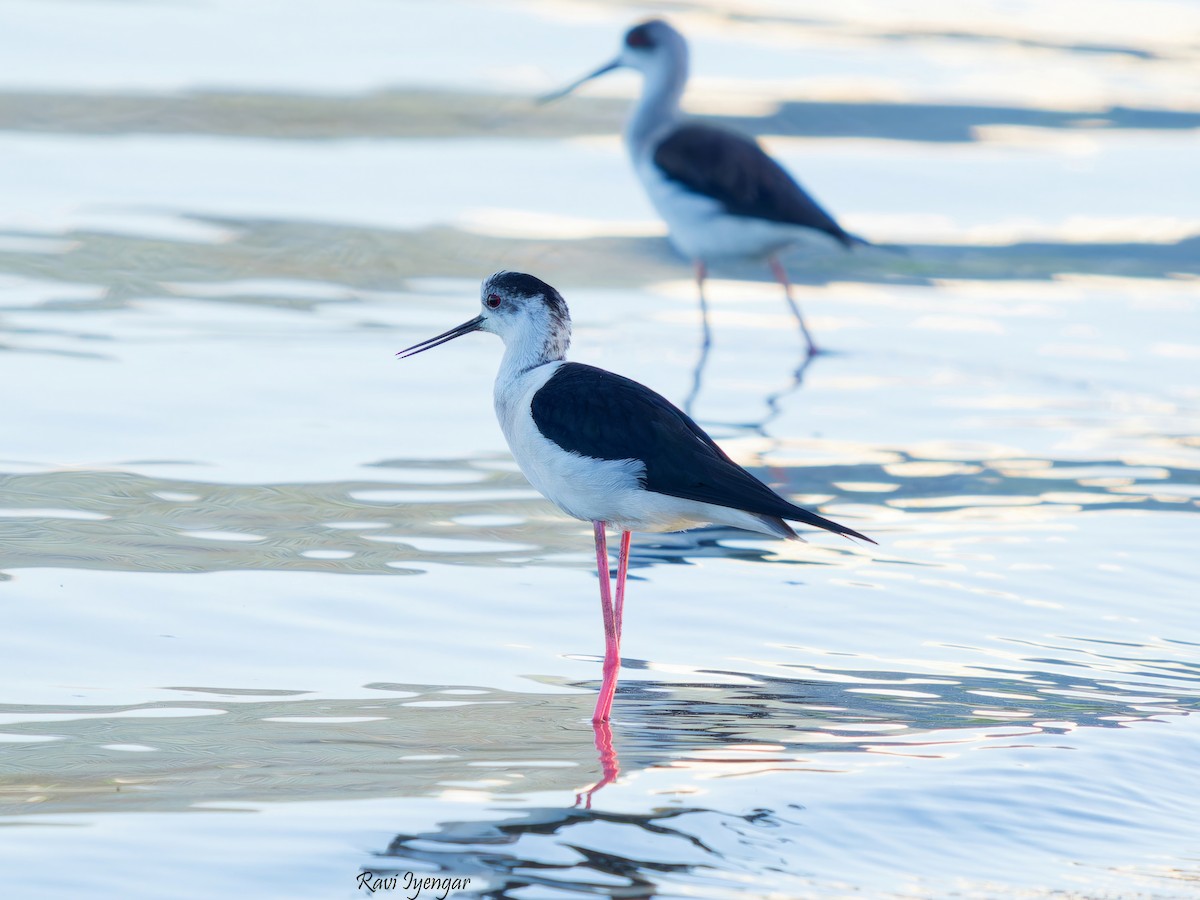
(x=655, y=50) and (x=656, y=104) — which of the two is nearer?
(x=656, y=104)

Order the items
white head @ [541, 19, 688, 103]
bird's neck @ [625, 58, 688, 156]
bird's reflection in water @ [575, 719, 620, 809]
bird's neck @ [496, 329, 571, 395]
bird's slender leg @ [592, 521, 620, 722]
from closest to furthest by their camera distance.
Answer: bird's reflection in water @ [575, 719, 620, 809]
bird's slender leg @ [592, 521, 620, 722]
bird's neck @ [496, 329, 571, 395]
bird's neck @ [625, 58, 688, 156]
white head @ [541, 19, 688, 103]

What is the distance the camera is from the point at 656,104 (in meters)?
10.8

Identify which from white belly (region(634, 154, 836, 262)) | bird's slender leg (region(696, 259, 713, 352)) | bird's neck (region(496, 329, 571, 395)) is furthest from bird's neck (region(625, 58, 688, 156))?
bird's neck (region(496, 329, 571, 395))

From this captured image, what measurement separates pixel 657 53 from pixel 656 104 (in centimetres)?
46

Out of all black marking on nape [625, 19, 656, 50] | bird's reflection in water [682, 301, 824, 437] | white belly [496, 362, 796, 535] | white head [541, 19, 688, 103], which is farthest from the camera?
black marking on nape [625, 19, 656, 50]

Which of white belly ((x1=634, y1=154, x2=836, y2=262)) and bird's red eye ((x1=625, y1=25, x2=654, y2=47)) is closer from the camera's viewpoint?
white belly ((x1=634, y1=154, x2=836, y2=262))

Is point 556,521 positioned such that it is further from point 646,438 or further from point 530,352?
point 646,438

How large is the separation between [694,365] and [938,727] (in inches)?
177

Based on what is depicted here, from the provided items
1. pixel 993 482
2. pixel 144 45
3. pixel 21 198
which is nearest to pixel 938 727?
pixel 993 482

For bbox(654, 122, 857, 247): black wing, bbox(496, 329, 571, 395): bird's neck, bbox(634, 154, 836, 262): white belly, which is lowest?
bbox(496, 329, 571, 395): bird's neck

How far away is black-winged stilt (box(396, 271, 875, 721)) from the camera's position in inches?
196
